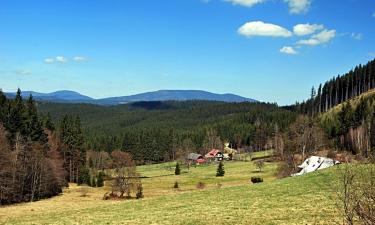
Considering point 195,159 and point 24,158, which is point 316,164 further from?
point 195,159

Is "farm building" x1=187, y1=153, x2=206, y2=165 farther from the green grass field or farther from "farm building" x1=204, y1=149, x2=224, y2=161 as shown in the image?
the green grass field

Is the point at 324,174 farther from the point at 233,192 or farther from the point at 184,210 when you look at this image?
the point at 184,210

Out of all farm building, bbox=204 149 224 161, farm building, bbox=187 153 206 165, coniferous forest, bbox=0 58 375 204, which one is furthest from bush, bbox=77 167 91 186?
farm building, bbox=204 149 224 161

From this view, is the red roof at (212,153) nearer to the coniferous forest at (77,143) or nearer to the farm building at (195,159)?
the farm building at (195,159)

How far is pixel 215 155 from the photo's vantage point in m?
186

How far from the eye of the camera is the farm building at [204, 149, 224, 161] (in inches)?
7187

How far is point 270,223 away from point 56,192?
59.3m

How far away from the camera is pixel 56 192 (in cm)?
7538

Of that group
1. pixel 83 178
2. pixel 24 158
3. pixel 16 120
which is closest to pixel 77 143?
pixel 83 178

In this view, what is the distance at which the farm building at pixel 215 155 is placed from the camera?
182538mm

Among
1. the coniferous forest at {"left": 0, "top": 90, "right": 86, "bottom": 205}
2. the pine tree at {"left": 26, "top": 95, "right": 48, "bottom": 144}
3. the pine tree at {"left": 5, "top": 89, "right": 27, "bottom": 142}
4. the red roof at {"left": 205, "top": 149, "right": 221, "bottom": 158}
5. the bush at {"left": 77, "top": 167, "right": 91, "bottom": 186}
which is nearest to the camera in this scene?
the coniferous forest at {"left": 0, "top": 90, "right": 86, "bottom": 205}

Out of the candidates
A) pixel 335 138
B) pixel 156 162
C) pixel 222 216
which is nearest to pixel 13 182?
pixel 222 216

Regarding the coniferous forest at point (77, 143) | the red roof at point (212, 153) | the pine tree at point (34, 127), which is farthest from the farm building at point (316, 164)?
the red roof at point (212, 153)

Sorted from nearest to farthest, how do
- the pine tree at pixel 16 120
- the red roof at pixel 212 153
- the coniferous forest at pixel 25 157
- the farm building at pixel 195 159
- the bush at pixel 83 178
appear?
the coniferous forest at pixel 25 157, the pine tree at pixel 16 120, the bush at pixel 83 178, the farm building at pixel 195 159, the red roof at pixel 212 153
